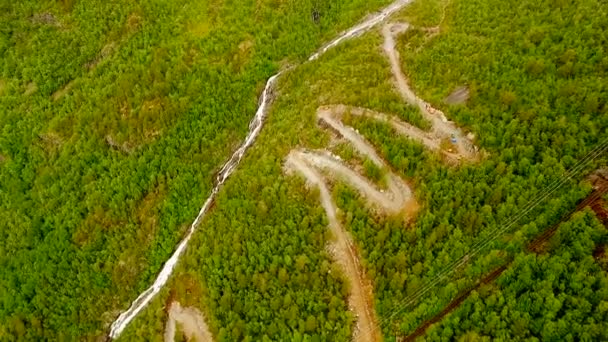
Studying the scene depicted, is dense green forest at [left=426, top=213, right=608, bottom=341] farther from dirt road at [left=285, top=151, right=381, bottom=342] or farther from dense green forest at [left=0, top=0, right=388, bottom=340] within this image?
dense green forest at [left=0, top=0, right=388, bottom=340]

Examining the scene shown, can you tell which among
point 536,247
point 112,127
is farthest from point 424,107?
point 112,127

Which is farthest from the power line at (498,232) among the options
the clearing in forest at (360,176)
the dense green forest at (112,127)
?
the dense green forest at (112,127)

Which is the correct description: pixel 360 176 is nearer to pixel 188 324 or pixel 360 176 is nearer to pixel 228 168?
pixel 228 168

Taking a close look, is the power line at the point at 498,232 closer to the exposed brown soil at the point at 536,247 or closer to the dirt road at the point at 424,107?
the exposed brown soil at the point at 536,247

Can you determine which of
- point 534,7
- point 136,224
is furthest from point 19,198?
point 534,7

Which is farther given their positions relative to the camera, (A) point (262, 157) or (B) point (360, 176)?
(A) point (262, 157)

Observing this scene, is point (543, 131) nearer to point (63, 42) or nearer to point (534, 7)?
point (534, 7)
